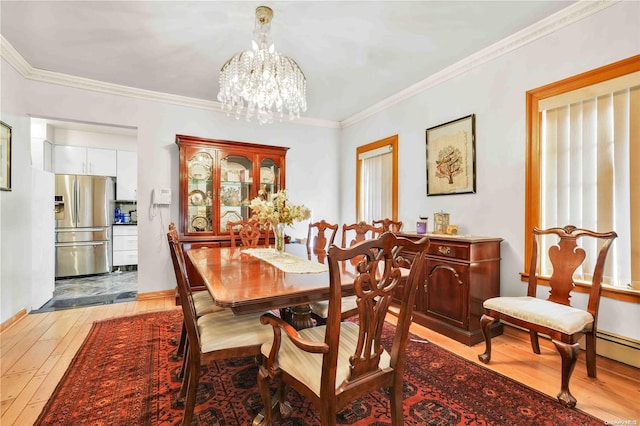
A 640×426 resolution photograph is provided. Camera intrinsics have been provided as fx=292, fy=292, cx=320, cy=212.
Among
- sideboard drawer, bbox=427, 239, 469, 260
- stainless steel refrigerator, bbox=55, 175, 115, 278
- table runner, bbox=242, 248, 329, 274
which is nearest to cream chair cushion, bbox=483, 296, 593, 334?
sideboard drawer, bbox=427, 239, 469, 260

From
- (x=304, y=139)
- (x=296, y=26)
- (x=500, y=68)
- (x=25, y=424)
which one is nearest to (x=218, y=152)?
(x=304, y=139)

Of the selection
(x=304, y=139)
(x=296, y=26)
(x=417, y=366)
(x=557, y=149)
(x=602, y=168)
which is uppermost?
(x=296, y=26)

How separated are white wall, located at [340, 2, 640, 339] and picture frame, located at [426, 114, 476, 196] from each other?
65 mm

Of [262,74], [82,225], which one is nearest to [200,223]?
[262,74]

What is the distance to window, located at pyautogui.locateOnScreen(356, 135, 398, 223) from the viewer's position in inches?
151

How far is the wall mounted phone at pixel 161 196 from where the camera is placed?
3650 mm

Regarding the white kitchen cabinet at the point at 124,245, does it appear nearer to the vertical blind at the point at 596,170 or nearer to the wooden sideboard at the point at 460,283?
the wooden sideboard at the point at 460,283

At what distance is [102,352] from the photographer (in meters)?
2.23

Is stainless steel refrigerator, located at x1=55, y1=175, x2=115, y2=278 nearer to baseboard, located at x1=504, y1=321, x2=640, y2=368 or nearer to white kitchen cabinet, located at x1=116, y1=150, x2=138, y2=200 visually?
white kitchen cabinet, located at x1=116, y1=150, x2=138, y2=200

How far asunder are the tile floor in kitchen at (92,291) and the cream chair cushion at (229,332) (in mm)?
2711

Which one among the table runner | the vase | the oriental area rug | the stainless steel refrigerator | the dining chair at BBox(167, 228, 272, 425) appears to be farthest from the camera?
the stainless steel refrigerator

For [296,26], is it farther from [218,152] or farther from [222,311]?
[222,311]

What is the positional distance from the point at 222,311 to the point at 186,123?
118 inches

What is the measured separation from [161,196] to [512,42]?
4.03 m
